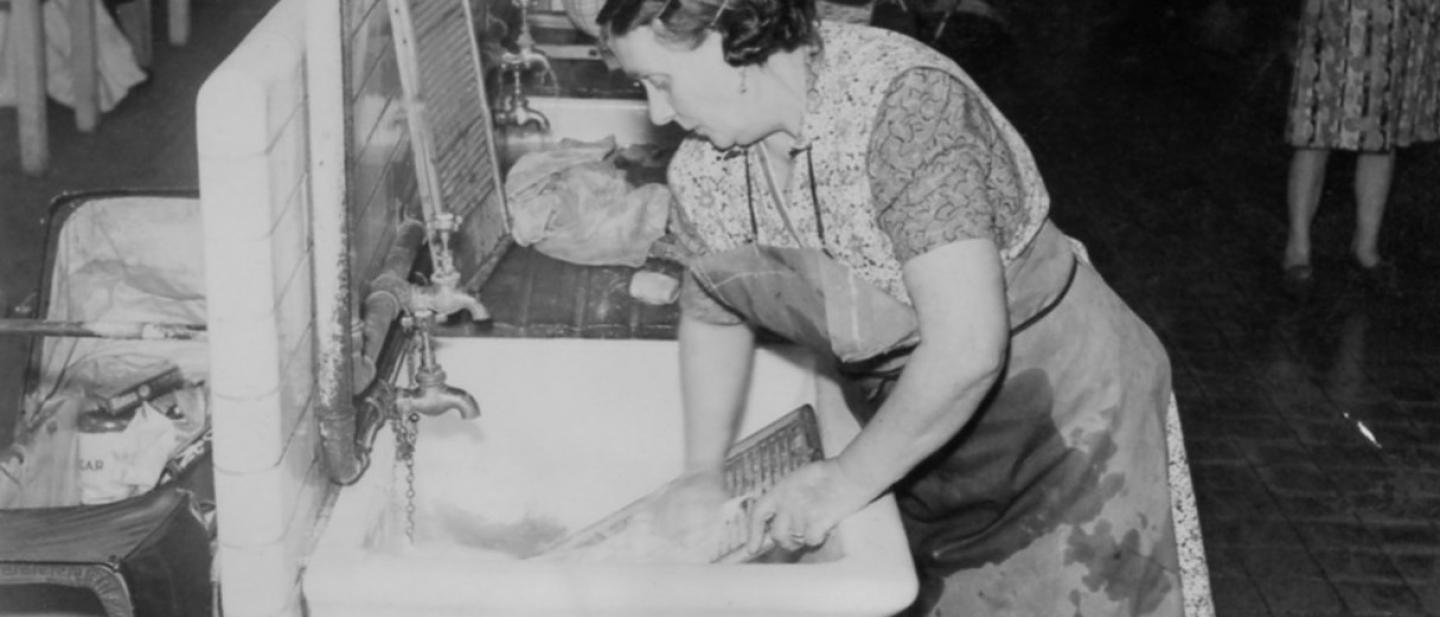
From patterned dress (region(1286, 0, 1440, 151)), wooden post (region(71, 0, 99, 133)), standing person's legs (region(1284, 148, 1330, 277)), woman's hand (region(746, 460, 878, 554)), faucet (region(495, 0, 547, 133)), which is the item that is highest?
woman's hand (region(746, 460, 878, 554))

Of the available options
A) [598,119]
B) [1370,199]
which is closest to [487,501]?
[598,119]

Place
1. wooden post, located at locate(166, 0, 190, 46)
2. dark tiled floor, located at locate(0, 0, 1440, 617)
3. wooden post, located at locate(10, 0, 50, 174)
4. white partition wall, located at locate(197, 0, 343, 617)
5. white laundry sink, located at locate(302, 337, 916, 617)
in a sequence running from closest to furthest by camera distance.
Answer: white partition wall, located at locate(197, 0, 343, 617), white laundry sink, located at locate(302, 337, 916, 617), dark tiled floor, located at locate(0, 0, 1440, 617), wooden post, located at locate(10, 0, 50, 174), wooden post, located at locate(166, 0, 190, 46)

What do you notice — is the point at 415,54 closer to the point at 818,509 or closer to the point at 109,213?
the point at 109,213

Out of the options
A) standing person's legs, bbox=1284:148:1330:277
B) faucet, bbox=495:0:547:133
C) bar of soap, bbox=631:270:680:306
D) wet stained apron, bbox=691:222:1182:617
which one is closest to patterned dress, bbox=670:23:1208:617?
wet stained apron, bbox=691:222:1182:617

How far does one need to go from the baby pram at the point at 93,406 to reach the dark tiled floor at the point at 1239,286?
28 centimetres

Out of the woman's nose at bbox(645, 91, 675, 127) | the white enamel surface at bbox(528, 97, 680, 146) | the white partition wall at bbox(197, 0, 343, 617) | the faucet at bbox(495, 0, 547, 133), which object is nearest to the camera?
the white partition wall at bbox(197, 0, 343, 617)

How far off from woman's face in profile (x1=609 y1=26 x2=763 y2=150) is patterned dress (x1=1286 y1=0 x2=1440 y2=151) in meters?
4.27

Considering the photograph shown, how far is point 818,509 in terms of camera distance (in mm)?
1898

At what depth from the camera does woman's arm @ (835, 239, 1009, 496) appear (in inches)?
69.1

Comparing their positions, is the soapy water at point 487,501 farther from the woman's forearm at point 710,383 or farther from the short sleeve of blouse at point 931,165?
the short sleeve of blouse at point 931,165

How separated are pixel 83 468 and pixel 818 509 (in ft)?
4.23

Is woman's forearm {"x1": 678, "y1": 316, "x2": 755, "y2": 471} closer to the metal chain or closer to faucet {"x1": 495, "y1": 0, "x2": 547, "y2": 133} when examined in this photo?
the metal chain

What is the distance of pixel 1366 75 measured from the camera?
558 cm

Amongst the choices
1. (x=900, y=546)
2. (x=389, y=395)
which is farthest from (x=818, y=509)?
(x=389, y=395)
